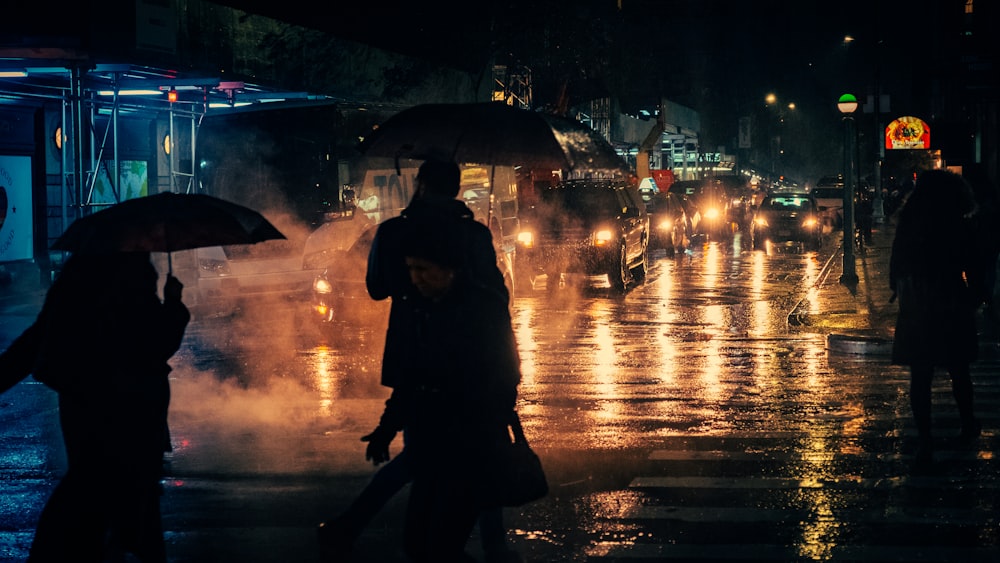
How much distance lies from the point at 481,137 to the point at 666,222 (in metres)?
28.8

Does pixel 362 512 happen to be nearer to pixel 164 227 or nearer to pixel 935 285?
pixel 164 227

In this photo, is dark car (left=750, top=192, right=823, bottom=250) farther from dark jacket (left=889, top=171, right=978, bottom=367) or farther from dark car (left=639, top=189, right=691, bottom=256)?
dark jacket (left=889, top=171, right=978, bottom=367)

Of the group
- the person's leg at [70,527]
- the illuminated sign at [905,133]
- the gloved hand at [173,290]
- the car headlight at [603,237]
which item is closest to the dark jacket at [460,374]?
the gloved hand at [173,290]

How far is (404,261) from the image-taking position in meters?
4.93

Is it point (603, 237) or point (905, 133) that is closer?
point (603, 237)

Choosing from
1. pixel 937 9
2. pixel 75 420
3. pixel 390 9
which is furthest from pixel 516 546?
pixel 937 9

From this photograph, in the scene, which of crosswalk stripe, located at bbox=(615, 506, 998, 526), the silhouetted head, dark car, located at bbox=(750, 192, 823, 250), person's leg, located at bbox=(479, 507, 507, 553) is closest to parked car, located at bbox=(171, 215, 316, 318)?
crosswalk stripe, located at bbox=(615, 506, 998, 526)

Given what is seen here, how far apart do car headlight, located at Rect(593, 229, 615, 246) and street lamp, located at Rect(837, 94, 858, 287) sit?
172 inches

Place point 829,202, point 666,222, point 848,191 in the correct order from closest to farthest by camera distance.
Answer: point 848,191
point 666,222
point 829,202

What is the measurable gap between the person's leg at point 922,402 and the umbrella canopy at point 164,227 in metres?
4.66

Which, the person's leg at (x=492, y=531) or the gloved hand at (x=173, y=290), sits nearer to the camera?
the gloved hand at (x=173, y=290)

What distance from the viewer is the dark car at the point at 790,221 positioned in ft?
124

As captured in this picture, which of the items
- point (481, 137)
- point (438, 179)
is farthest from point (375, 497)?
point (481, 137)

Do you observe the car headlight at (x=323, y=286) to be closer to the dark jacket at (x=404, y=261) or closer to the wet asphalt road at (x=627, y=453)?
the wet asphalt road at (x=627, y=453)
